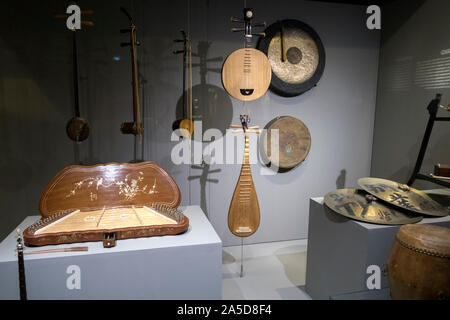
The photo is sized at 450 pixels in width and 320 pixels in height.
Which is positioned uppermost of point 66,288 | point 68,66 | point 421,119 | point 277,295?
point 68,66

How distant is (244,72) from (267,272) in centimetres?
171

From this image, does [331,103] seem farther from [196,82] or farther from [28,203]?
[28,203]

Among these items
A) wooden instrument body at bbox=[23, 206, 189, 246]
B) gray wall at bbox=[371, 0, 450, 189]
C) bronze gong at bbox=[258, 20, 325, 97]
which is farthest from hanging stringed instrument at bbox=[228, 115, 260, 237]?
gray wall at bbox=[371, 0, 450, 189]

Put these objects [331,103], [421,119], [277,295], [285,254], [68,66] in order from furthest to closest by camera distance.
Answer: [331,103] → [285,254] → [421,119] → [68,66] → [277,295]

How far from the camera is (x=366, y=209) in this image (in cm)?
199

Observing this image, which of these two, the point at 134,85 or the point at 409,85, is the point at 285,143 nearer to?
the point at 409,85

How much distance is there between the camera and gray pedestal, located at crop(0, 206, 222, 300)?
1547 millimetres

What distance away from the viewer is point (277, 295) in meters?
2.45

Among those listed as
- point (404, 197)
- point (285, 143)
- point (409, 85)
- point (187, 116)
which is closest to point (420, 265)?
point (404, 197)

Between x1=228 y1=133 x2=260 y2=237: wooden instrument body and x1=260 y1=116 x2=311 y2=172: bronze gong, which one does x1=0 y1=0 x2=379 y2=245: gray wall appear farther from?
x1=228 y1=133 x2=260 y2=237: wooden instrument body

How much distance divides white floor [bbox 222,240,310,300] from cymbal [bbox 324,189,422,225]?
0.86 metres

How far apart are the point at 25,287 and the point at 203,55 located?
2.25 meters

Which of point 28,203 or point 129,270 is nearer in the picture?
point 129,270

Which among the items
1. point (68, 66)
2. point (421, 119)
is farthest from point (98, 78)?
point (421, 119)
